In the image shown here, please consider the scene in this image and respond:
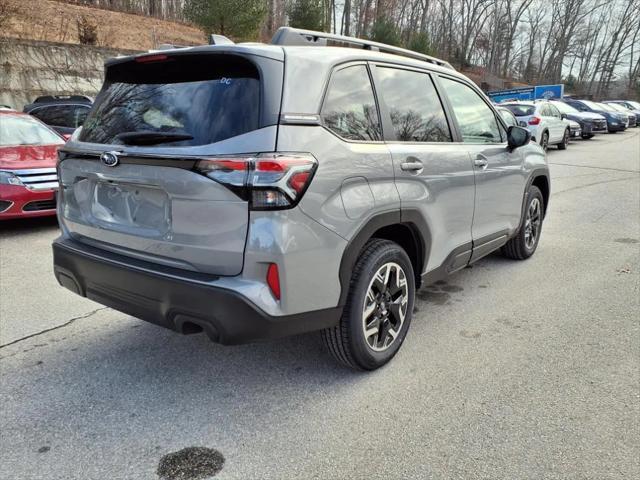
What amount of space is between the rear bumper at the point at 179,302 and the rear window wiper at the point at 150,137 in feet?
2.06

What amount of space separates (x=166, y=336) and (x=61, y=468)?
54.3 inches

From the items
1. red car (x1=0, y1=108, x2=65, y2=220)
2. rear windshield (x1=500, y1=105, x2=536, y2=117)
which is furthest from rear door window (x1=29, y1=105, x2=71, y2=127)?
rear windshield (x1=500, y1=105, x2=536, y2=117)

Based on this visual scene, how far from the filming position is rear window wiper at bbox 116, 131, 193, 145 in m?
2.54

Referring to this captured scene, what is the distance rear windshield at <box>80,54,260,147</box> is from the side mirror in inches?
109

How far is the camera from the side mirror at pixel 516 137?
443 centimetres

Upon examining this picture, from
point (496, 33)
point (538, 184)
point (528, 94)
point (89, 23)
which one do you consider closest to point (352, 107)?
point (538, 184)

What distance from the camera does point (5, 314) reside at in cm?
399

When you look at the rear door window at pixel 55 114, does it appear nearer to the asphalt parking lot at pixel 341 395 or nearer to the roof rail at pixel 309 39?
the asphalt parking lot at pixel 341 395

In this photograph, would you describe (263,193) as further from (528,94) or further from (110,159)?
(528,94)

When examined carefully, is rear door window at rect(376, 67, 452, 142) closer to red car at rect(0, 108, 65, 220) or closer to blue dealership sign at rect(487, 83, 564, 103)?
red car at rect(0, 108, 65, 220)

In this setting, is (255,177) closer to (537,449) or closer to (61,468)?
(61,468)

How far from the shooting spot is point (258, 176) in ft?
7.65

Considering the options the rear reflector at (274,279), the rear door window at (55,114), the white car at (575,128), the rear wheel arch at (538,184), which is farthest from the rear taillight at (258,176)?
the white car at (575,128)

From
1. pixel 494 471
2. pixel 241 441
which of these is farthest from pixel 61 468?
pixel 494 471
